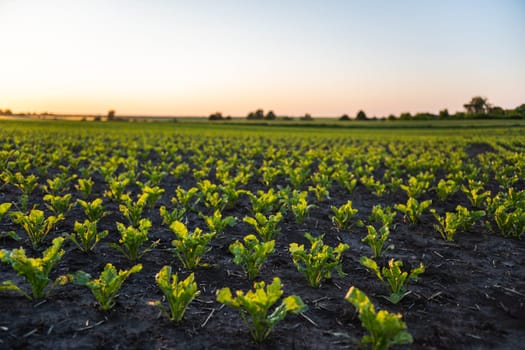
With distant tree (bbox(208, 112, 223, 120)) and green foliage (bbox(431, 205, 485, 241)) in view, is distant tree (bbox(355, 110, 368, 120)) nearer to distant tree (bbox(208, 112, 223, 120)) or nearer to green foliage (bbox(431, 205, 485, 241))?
distant tree (bbox(208, 112, 223, 120))

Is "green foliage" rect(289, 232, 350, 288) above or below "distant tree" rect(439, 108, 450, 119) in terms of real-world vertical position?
below

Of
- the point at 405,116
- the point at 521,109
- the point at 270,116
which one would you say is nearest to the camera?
the point at 521,109

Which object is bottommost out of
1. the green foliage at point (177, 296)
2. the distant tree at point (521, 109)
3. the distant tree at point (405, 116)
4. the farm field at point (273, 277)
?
the farm field at point (273, 277)

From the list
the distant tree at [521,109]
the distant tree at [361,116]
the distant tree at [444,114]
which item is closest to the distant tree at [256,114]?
the distant tree at [361,116]

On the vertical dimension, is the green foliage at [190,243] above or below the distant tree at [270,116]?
below

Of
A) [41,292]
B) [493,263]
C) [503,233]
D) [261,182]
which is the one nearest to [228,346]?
[41,292]

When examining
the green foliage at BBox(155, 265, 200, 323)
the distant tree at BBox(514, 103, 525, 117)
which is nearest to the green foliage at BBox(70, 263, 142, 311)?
the green foliage at BBox(155, 265, 200, 323)

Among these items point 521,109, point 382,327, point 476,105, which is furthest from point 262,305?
point 476,105

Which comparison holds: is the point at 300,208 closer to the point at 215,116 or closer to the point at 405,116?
the point at 405,116

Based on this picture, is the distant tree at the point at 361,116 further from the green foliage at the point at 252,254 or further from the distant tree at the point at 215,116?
the green foliage at the point at 252,254

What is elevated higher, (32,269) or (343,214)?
(32,269)

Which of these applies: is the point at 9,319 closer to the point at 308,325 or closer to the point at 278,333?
the point at 278,333

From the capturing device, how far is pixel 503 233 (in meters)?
6.36

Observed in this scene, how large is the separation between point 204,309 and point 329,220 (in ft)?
13.4
